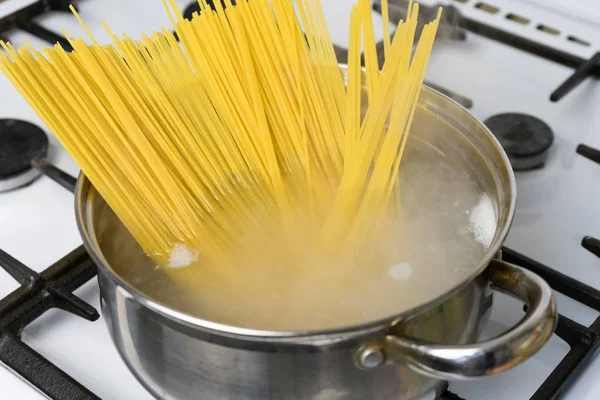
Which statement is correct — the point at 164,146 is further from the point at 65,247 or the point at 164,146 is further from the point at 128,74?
the point at 65,247

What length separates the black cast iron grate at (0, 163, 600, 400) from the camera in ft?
1.66

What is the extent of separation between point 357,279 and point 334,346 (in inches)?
5.0

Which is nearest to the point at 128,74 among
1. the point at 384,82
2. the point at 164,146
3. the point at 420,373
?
the point at 164,146

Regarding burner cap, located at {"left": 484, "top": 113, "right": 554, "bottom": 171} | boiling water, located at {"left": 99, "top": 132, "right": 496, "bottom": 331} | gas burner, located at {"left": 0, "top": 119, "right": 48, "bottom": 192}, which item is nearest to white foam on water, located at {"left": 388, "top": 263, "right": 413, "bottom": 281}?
boiling water, located at {"left": 99, "top": 132, "right": 496, "bottom": 331}

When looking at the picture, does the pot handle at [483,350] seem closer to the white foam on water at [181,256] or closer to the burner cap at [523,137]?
the white foam on water at [181,256]

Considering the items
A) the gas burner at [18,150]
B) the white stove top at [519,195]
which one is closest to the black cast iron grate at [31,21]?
the white stove top at [519,195]

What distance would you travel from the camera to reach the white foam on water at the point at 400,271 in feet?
1.69

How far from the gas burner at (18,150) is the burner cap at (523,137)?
47 cm

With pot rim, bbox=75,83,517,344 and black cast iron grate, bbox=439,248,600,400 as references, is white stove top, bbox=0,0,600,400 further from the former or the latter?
pot rim, bbox=75,83,517,344

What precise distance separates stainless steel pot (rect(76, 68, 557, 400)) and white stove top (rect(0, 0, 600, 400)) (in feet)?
0.29

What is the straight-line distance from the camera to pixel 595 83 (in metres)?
0.80

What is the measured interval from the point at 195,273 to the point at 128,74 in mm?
155

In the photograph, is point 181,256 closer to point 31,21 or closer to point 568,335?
point 568,335

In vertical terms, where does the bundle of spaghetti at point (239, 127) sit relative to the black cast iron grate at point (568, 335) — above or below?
above
